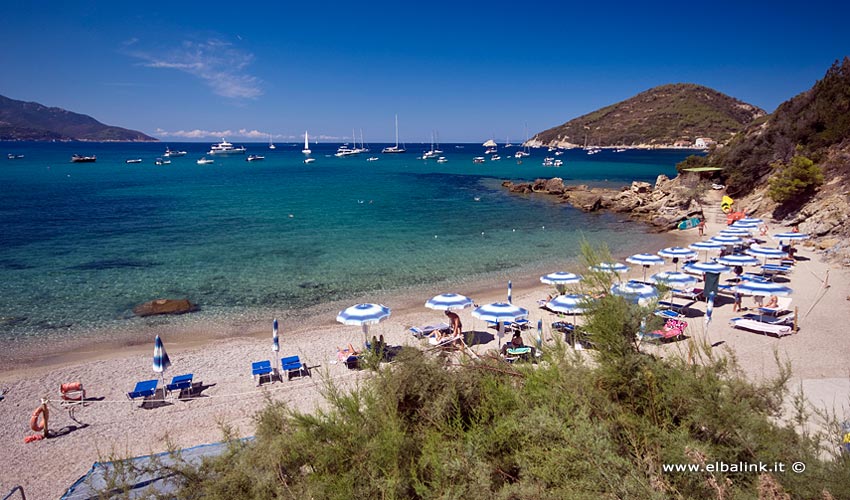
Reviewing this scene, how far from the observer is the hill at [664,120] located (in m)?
136

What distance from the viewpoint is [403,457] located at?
15.1 feet

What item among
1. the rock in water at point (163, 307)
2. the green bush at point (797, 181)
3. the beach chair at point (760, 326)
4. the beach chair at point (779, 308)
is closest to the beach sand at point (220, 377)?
the beach chair at point (760, 326)

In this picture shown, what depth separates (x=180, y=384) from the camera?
33.6 ft

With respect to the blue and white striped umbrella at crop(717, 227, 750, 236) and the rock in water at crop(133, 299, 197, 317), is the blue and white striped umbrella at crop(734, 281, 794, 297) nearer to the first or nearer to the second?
the blue and white striped umbrella at crop(717, 227, 750, 236)

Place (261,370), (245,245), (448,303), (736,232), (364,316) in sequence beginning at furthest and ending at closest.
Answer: (245,245)
(736,232)
(448,303)
(364,316)
(261,370)

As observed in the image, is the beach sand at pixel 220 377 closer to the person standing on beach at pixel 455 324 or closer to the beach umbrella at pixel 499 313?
the person standing on beach at pixel 455 324

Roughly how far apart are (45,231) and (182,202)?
1448cm

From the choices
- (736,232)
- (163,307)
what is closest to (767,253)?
(736,232)

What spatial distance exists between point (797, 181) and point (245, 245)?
32.8m

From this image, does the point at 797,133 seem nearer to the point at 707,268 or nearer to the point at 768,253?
the point at 768,253

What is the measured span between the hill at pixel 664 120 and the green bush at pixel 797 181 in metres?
114

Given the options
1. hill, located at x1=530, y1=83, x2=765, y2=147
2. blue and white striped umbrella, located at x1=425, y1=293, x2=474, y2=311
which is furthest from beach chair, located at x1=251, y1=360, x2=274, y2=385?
hill, located at x1=530, y1=83, x2=765, y2=147

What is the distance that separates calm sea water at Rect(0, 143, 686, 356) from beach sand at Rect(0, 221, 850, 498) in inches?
122

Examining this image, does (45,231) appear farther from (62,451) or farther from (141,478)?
(141,478)
